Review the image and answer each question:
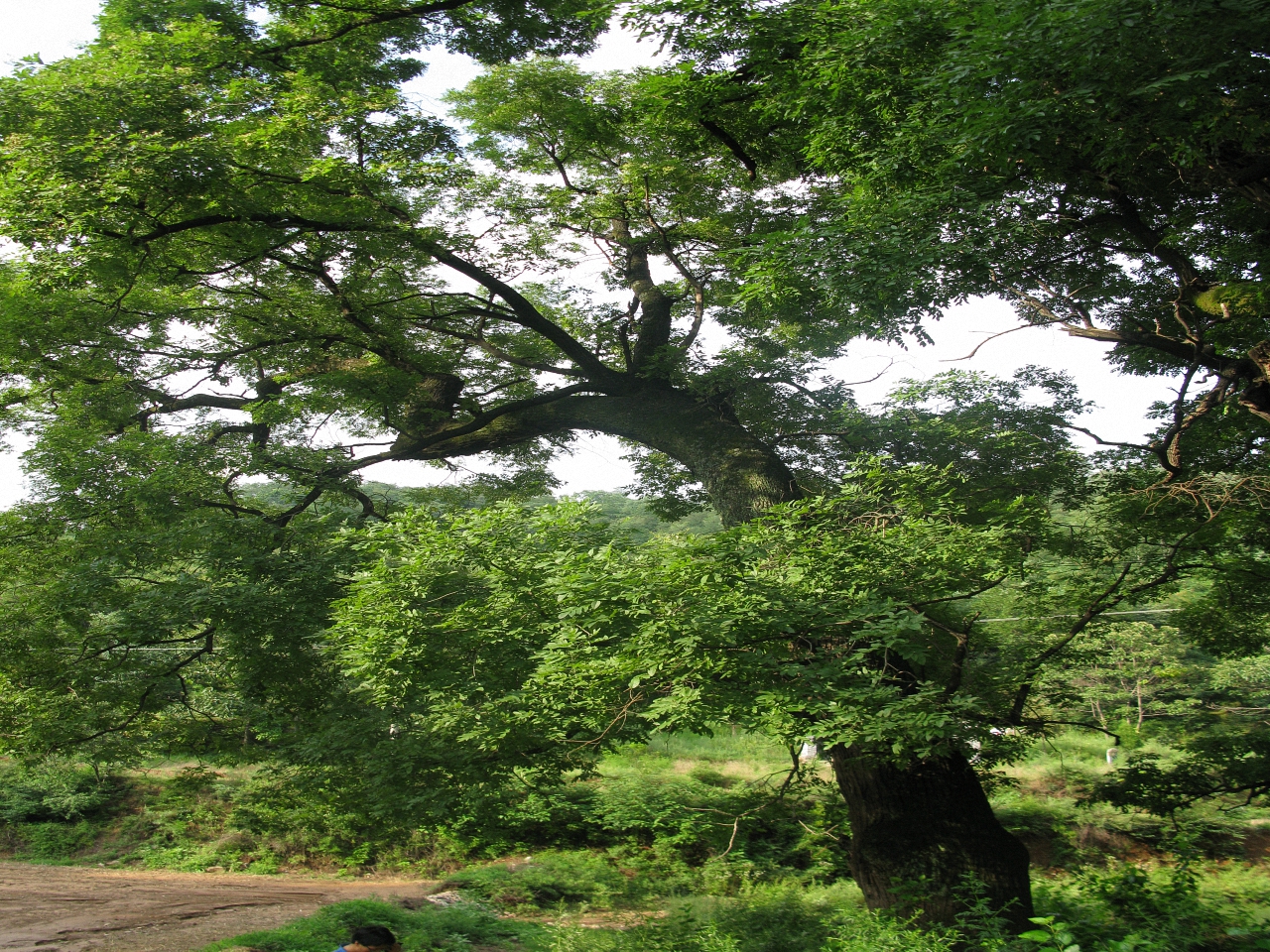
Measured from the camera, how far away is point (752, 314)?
37.3ft

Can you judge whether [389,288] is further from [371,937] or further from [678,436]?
[371,937]

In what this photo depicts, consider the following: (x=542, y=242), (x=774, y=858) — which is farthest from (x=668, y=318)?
(x=774, y=858)

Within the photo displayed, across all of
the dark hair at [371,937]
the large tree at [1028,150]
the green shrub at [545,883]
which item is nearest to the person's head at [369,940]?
the dark hair at [371,937]

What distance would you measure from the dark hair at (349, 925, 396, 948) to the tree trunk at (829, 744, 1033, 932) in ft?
12.4

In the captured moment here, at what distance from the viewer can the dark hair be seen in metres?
4.22

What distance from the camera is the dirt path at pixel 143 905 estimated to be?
7.44m

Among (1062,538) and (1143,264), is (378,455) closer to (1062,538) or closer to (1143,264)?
(1062,538)

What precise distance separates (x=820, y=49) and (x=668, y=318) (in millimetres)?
5702

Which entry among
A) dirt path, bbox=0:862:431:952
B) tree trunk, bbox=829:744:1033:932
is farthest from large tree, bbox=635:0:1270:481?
dirt path, bbox=0:862:431:952

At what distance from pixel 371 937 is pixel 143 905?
7187 millimetres

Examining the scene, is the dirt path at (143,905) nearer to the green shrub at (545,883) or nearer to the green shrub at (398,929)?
the green shrub at (398,929)

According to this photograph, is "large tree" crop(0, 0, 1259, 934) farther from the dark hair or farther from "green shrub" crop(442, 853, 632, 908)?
"green shrub" crop(442, 853, 632, 908)

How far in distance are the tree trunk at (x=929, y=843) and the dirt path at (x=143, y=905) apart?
21.0 ft

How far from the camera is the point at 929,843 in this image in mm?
6715
